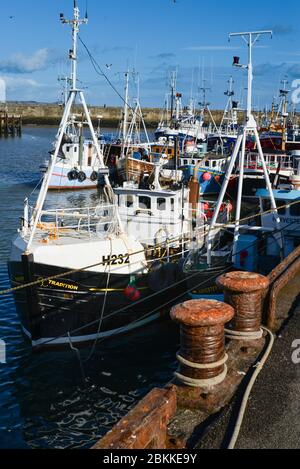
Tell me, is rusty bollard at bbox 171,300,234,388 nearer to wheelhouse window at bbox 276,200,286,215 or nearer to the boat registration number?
the boat registration number

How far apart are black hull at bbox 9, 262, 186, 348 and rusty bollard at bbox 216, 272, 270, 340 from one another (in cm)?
652

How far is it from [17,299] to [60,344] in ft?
5.45

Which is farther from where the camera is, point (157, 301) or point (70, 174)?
point (70, 174)

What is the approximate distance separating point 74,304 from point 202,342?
766cm

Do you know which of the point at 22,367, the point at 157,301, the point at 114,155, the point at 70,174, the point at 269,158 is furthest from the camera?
the point at 114,155

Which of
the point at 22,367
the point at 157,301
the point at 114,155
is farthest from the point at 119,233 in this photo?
the point at 114,155

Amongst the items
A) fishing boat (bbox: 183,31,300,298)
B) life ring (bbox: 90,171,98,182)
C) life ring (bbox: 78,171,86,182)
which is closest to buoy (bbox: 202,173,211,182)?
life ring (bbox: 78,171,86,182)

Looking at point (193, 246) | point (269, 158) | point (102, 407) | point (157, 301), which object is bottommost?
point (102, 407)

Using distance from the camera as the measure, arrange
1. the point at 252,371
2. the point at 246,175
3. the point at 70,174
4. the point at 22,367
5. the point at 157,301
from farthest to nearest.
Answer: the point at 70,174 < the point at 246,175 < the point at 157,301 < the point at 22,367 < the point at 252,371

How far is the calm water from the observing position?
10.1 m

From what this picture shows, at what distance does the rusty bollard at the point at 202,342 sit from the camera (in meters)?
5.36

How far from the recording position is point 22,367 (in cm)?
1245
